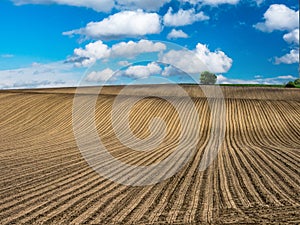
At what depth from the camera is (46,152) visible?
17.2m

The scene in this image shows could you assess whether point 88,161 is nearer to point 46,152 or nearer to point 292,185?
point 46,152

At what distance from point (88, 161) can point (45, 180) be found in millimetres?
3448

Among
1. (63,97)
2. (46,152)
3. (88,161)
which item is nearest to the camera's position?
(88,161)

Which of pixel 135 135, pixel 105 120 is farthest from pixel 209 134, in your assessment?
pixel 105 120

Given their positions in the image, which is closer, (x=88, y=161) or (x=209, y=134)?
(x=88, y=161)

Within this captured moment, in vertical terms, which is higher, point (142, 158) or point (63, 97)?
point (63, 97)

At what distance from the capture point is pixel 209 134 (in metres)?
26.2

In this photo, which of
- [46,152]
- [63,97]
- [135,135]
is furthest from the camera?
[63,97]

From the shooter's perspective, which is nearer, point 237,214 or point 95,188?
point 237,214

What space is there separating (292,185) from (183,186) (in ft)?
9.48

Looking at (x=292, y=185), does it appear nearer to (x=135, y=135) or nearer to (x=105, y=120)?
(x=135, y=135)

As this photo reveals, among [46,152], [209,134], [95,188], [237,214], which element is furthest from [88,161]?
[209,134]

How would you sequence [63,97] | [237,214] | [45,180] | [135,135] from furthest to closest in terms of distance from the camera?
[63,97], [135,135], [45,180], [237,214]

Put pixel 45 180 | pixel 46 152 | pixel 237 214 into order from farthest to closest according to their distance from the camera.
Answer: pixel 46 152, pixel 45 180, pixel 237 214
